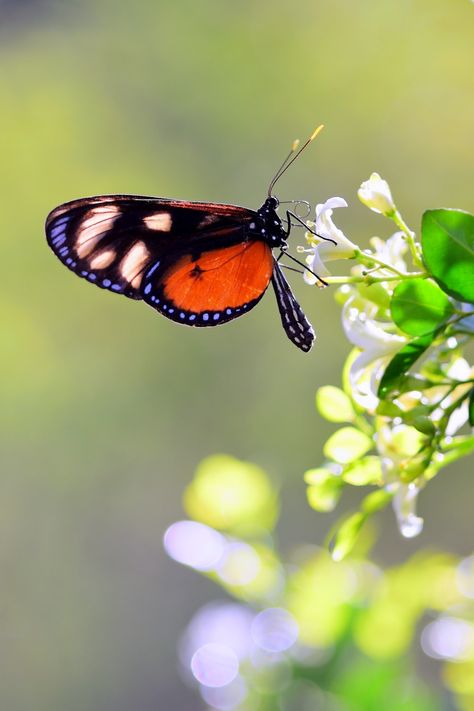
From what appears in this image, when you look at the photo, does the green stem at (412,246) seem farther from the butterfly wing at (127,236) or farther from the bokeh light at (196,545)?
the bokeh light at (196,545)

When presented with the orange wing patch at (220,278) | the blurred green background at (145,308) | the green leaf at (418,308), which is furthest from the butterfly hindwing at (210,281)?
the blurred green background at (145,308)

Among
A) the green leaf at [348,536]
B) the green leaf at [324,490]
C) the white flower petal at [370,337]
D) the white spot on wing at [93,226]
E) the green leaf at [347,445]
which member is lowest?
the green leaf at [348,536]

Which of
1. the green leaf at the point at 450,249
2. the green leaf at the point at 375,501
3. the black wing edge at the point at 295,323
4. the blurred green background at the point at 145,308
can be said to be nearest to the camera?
the green leaf at the point at 450,249

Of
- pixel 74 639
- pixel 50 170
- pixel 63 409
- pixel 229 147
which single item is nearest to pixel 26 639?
pixel 74 639

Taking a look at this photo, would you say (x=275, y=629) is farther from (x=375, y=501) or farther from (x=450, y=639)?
(x=375, y=501)

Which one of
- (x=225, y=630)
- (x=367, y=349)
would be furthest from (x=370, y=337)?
(x=225, y=630)

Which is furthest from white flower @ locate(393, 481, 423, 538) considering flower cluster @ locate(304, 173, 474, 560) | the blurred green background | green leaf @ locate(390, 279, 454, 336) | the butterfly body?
the blurred green background

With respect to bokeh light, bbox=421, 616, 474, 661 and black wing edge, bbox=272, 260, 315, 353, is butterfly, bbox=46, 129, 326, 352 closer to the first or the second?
black wing edge, bbox=272, 260, 315, 353
